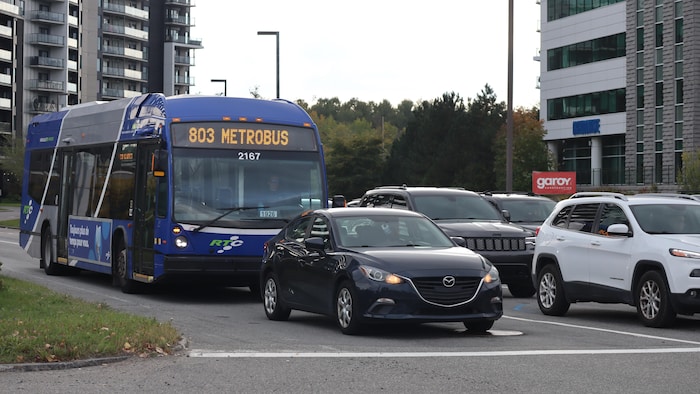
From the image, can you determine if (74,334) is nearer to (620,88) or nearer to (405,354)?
(405,354)

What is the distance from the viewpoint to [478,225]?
21359 mm

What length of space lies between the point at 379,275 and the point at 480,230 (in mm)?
7364

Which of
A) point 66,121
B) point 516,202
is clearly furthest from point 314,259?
point 66,121

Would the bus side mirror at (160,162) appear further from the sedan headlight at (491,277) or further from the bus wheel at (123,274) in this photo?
the sedan headlight at (491,277)

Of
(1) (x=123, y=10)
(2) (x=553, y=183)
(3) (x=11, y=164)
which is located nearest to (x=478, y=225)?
(2) (x=553, y=183)

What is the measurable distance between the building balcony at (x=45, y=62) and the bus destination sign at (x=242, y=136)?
11391 centimetres

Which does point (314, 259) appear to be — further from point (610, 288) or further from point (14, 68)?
point (14, 68)

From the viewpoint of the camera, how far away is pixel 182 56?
527ft

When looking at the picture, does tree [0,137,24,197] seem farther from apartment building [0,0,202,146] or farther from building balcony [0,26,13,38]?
building balcony [0,26,13,38]

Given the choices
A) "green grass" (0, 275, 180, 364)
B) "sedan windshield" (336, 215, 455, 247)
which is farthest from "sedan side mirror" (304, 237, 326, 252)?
"green grass" (0, 275, 180, 364)

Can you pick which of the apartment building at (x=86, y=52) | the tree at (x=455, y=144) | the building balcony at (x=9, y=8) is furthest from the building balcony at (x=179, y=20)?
the tree at (x=455, y=144)

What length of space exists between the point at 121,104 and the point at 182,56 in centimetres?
14031

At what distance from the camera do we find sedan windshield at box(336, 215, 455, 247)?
49.4 ft

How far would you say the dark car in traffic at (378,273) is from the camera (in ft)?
45.4
